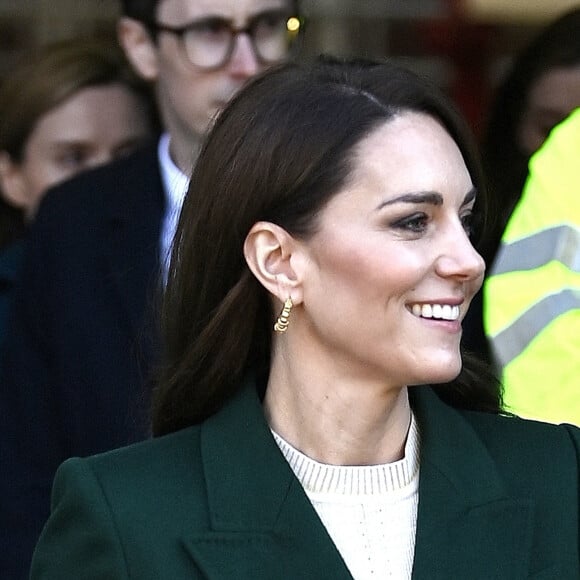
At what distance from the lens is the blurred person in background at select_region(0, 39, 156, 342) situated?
457 centimetres

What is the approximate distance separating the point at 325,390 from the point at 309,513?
20 centimetres

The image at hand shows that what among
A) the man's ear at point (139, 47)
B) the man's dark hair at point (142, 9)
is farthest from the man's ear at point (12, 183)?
the man's dark hair at point (142, 9)

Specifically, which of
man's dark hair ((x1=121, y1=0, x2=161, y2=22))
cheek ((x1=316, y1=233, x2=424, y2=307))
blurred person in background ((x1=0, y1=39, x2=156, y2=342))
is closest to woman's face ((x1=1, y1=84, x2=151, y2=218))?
blurred person in background ((x1=0, y1=39, x2=156, y2=342))

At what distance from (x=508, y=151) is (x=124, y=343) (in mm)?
1082

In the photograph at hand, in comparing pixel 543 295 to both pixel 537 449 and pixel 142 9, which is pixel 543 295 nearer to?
pixel 537 449

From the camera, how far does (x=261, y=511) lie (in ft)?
8.29

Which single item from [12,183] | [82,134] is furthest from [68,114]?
[12,183]

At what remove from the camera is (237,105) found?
8.77ft

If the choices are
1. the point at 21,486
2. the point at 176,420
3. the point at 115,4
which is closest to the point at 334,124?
the point at 176,420

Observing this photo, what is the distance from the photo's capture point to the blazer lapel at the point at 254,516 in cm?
247

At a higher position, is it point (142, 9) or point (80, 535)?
point (142, 9)

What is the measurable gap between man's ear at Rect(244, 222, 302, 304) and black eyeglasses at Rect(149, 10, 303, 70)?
4.32ft

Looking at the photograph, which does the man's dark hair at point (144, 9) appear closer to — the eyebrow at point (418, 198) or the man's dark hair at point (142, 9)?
the man's dark hair at point (142, 9)

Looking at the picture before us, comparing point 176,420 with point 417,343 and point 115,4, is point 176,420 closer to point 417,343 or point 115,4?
point 417,343
